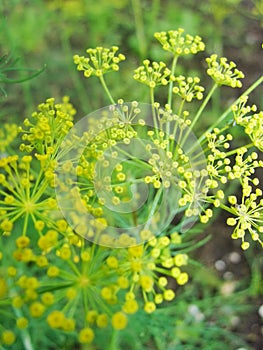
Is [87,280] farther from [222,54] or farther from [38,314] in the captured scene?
[222,54]

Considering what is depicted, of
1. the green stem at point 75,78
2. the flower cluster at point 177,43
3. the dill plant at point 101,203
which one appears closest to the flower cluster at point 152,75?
the dill plant at point 101,203

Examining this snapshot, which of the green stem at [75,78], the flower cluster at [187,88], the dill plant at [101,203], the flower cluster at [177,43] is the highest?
the green stem at [75,78]

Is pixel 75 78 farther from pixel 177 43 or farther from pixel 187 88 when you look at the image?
pixel 187 88

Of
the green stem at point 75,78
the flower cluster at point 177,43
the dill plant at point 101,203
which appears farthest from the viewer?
the green stem at point 75,78

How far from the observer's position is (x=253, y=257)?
2.47 metres

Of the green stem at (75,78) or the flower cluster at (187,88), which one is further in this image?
the green stem at (75,78)

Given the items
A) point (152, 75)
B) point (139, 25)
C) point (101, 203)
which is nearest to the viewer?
point (101, 203)

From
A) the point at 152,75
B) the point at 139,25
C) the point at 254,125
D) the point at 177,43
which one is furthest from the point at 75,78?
the point at 254,125

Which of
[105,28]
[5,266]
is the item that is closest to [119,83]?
[105,28]

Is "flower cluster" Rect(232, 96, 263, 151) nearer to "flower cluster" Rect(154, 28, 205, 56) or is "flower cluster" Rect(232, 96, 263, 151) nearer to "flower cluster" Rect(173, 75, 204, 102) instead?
"flower cluster" Rect(173, 75, 204, 102)

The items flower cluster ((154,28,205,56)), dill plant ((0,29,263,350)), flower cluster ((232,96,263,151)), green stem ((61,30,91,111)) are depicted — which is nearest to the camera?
dill plant ((0,29,263,350))

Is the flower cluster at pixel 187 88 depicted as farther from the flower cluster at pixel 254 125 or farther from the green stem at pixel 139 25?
the green stem at pixel 139 25

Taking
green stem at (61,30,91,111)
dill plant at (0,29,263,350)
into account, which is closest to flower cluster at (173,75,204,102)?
dill plant at (0,29,263,350)

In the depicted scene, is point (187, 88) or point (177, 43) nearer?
point (187, 88)
